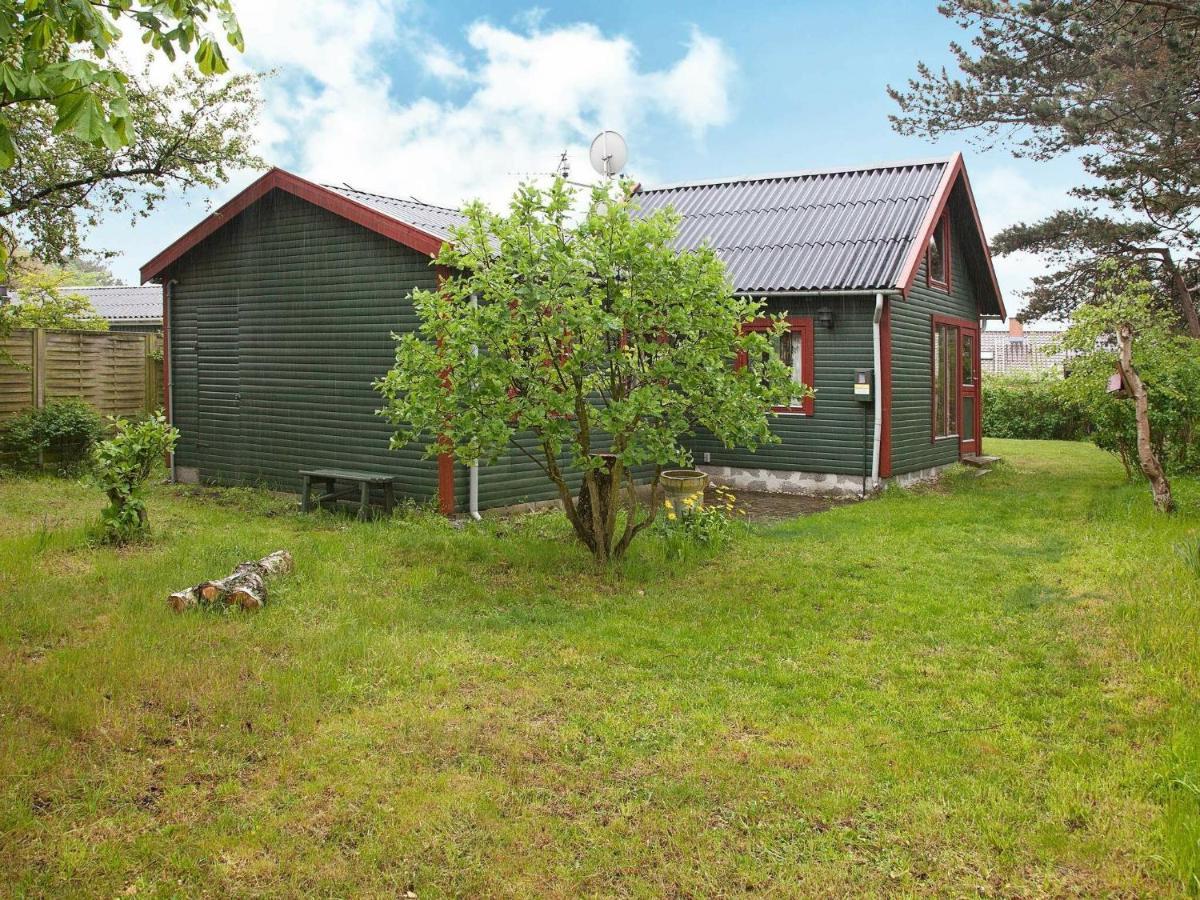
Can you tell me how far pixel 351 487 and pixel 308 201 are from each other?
11.4 ft

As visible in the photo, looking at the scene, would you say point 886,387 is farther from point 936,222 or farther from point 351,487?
point 351,487

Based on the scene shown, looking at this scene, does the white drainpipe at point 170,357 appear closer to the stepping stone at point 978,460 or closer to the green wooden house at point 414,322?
the green wooden house at point 414,322

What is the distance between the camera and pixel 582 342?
7.19m

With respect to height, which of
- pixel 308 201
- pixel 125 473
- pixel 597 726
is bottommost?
pixel 597 726

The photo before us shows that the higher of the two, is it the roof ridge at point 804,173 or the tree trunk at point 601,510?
the roof ridge at point 804,173

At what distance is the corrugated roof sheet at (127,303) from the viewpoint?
25547 millimetres

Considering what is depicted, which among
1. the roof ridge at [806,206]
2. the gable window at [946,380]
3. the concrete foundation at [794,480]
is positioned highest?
the roof ridge at [806,206]

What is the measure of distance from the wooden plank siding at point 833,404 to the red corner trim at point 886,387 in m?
0.16

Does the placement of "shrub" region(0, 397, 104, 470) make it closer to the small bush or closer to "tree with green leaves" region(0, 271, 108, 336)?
"tree with green leaves" region(0, 271, 108, 336)

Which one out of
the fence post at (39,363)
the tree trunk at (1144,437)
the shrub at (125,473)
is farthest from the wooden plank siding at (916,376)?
the fence post at (39,363)

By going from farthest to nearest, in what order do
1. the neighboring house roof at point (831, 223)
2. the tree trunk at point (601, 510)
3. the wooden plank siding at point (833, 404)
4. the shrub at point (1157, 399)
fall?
the wooden plank siding at point (833, 404), the neighboring house roof at point (831, 223), the shrub at point (1157, 399), the tree trunk at point (601, 510)

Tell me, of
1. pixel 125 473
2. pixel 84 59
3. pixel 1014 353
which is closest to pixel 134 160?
pixel 125 473

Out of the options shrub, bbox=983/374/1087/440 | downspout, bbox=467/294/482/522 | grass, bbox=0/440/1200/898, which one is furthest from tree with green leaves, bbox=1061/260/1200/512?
shrub, bbox=983/374/1087/440

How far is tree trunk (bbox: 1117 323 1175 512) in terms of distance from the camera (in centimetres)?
978
